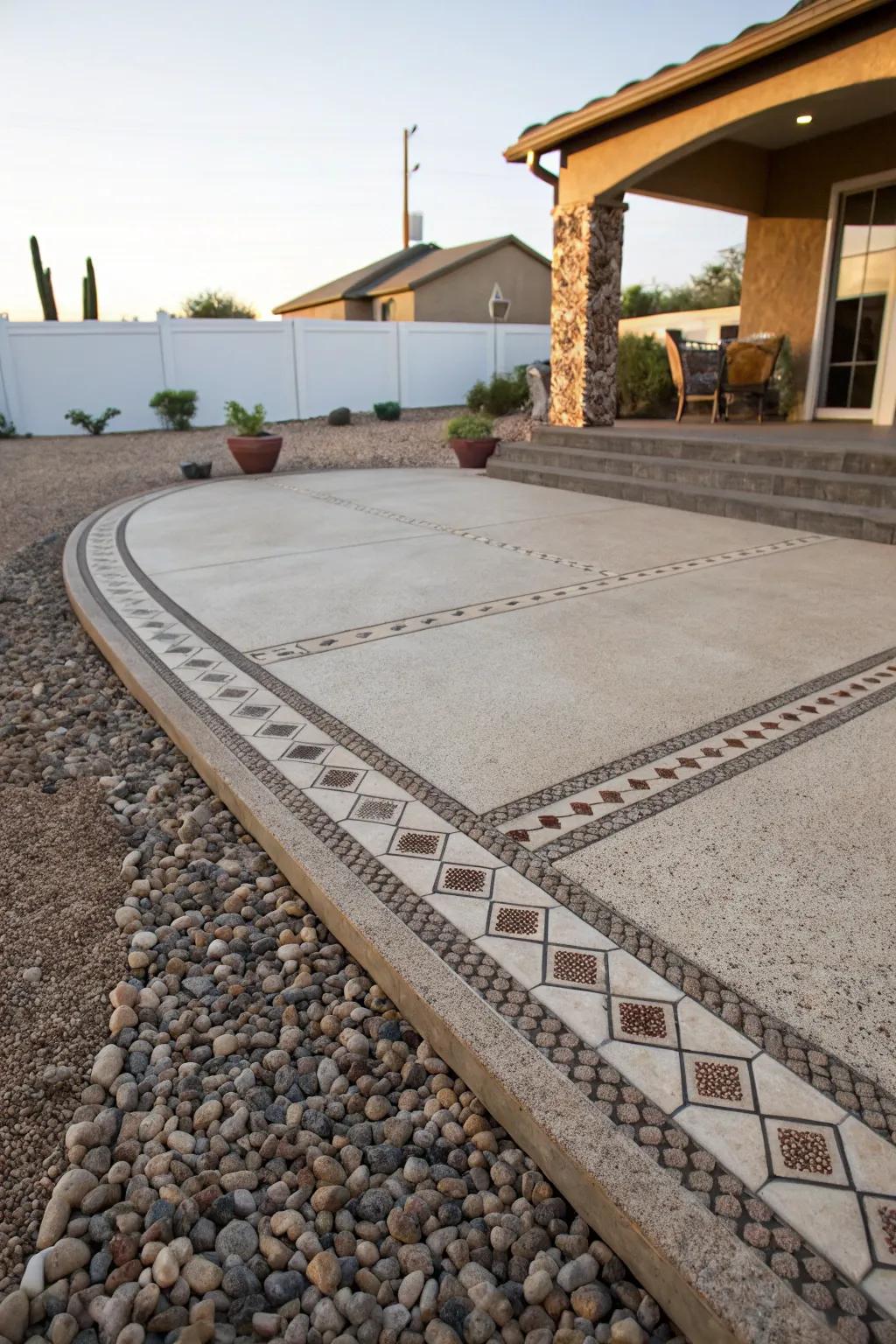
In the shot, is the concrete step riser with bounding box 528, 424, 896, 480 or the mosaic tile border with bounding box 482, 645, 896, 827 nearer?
the mosaic tile border with bounding box 482, 645, 896, 827

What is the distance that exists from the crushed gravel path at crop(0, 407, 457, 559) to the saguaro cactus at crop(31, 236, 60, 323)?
6.21m

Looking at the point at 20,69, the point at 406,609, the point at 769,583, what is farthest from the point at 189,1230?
the point at 20,69

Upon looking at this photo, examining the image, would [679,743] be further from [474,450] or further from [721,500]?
[474,450]

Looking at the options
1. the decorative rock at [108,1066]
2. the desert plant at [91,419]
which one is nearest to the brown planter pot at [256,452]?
the desert plant at [91,419]

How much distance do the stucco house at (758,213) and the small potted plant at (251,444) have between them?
132 inches

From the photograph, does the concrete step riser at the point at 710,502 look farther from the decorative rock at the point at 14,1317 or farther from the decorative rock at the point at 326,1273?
the decorative rock at the point at 14,1317

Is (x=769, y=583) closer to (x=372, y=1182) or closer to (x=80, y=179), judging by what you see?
(x=372, y=1182)

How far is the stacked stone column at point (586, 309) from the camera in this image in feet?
27.7

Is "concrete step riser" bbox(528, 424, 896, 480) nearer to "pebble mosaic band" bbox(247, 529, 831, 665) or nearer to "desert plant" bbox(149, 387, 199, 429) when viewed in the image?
"pebble mosaic band" bbox(247, 529, 831, 665)

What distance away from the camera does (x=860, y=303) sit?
8.64 metres

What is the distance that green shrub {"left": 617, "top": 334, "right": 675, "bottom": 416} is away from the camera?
1127 centimetres

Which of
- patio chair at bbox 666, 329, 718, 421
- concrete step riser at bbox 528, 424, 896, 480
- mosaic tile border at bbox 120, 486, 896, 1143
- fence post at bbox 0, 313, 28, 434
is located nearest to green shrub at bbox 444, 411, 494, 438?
concrete step riser at bbox 528, 424, 896, 480

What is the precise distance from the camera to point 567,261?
28.6ft

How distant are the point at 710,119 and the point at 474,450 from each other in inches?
152
